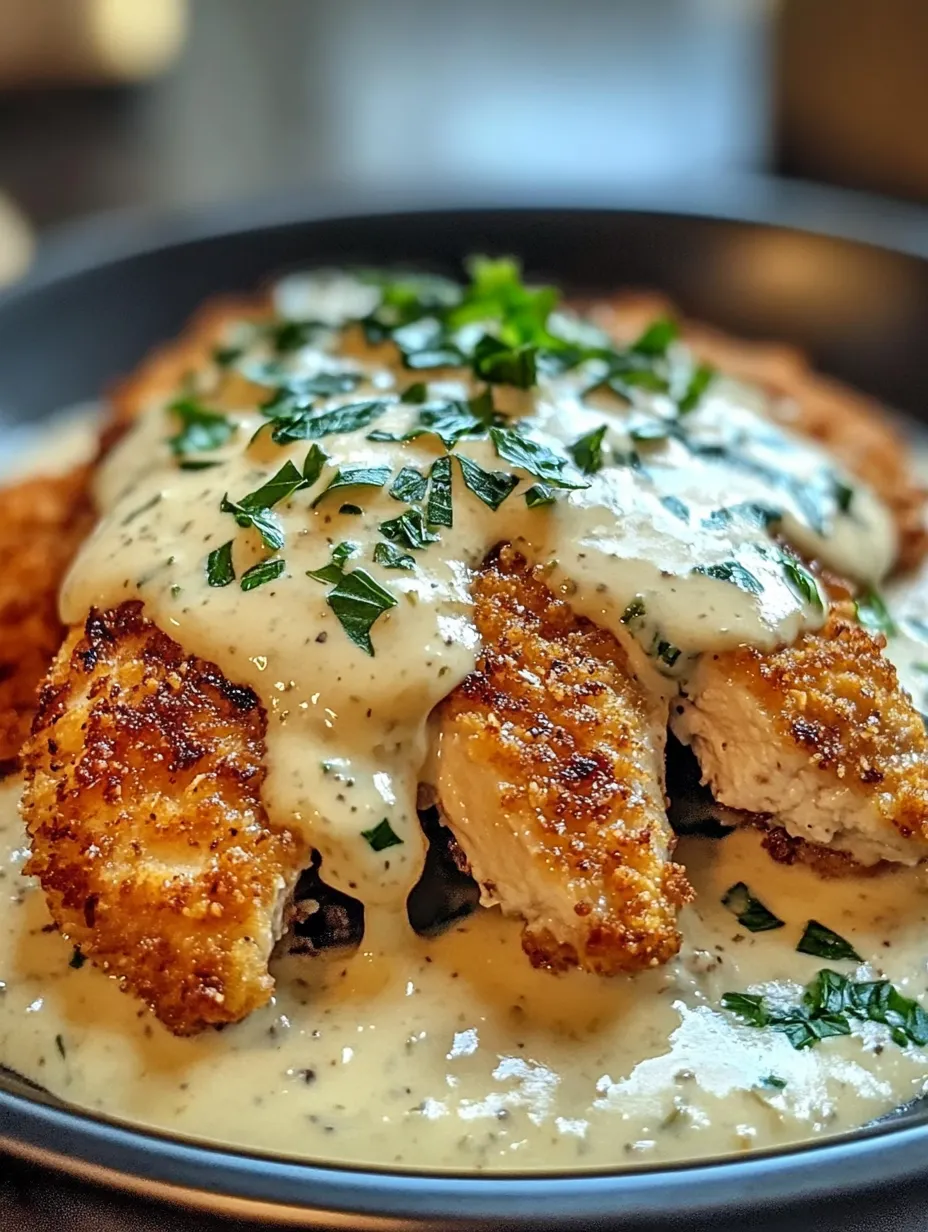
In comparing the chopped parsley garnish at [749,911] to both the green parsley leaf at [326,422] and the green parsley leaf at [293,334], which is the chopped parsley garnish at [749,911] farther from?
the green parsley leaf at [293,334]

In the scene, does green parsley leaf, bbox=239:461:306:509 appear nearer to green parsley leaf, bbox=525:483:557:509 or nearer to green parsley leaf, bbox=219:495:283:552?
green parsley leaf, bbox=219:495:283:552

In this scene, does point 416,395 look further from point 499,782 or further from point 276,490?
point 499,782

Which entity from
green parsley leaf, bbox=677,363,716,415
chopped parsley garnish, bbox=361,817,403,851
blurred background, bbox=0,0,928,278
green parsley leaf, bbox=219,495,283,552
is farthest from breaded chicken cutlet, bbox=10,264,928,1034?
blurred background, bbox=0,0,928,278

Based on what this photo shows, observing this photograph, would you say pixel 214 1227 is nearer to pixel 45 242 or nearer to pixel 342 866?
pixel 342 866

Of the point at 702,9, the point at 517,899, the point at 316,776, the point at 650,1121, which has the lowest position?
the point at 650,1121

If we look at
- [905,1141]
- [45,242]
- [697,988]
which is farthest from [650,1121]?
[45,242]

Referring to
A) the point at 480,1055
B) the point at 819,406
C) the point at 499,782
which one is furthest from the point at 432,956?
the point at 819,406

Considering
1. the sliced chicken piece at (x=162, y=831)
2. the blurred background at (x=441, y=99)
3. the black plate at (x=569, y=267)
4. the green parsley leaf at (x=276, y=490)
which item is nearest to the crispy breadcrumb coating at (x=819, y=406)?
the black plate at (x=569, y=267)
